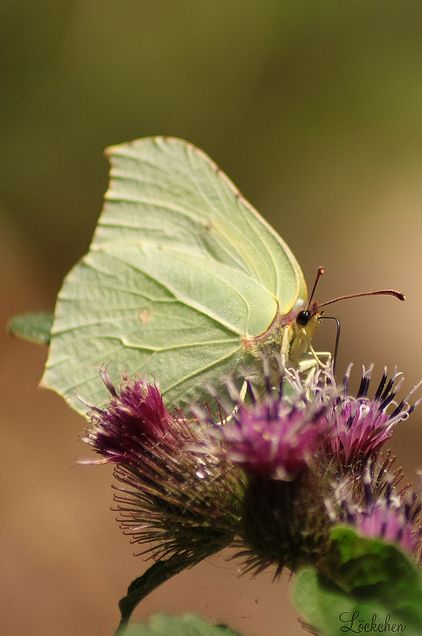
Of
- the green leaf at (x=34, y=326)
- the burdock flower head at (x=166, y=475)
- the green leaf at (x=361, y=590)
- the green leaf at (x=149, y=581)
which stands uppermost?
the green leaf at (x=361, y=590)

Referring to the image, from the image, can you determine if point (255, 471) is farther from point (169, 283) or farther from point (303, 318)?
point (169, 283)

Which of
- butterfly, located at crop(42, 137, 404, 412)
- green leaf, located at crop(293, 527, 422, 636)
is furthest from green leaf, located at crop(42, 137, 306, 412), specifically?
green leaf, located at crop(293, 527, 422, 636)

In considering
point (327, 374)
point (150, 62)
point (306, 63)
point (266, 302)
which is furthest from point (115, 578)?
point (306, 63)

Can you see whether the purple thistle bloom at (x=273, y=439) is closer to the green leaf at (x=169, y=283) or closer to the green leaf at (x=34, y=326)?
the green leaf at (x=169, y=283)

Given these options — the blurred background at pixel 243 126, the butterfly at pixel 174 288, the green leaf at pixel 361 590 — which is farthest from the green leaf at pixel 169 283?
the blurred background at pixel 243 126

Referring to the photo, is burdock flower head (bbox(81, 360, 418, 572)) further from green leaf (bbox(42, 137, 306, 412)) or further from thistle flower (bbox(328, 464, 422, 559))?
green leaf (bbox(42, 137, 306, 412))

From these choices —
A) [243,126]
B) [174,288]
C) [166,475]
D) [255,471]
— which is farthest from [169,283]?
[243,126]

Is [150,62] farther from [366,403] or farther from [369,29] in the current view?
[366,403]
